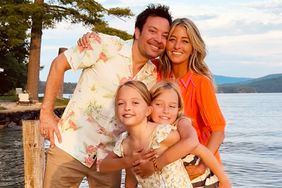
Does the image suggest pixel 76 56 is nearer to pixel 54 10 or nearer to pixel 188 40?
pixel 188 40

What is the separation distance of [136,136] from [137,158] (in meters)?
0.14

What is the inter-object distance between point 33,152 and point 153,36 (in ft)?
6.61

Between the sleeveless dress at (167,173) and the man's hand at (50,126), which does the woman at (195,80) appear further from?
the man's hand at (50,126)

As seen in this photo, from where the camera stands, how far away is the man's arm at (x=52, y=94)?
180 inches

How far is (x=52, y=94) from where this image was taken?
182 inches

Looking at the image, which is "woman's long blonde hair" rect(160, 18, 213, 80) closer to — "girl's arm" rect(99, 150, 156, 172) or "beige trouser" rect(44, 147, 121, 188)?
"girl's arm" rect(99, 150, 156, 172)

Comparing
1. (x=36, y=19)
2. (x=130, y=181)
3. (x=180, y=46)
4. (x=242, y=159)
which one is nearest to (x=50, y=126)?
(x=130, y=181)

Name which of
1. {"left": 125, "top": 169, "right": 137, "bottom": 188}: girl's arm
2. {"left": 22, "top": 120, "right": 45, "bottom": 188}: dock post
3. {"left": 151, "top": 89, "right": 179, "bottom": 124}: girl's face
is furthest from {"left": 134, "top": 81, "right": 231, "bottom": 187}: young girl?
{"left": 22, "top": 120, "right": 45, "bottom": 188}: dock post

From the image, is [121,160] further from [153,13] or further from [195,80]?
[153,13]

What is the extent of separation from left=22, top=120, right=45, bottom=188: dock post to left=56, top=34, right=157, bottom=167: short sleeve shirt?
1.13 meters

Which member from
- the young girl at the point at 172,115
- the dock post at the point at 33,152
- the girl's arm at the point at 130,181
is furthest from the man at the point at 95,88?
the dock post at the point at 33,152

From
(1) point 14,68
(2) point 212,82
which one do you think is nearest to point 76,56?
(2) point 212,82

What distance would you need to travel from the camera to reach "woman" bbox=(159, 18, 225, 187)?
4.08 metres

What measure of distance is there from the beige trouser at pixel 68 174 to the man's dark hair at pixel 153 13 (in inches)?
42.2
